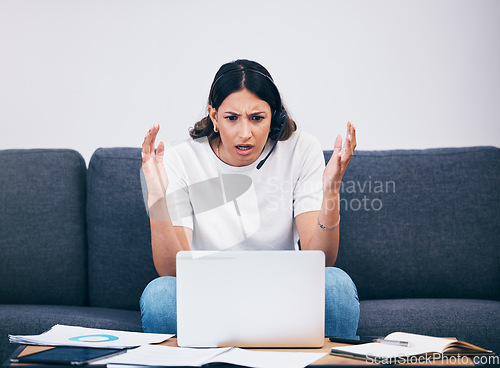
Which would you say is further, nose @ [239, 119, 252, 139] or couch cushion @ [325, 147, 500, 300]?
couch cushion @ [325, 147, 500, 300]

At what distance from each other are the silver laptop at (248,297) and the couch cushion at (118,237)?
0.97 metres

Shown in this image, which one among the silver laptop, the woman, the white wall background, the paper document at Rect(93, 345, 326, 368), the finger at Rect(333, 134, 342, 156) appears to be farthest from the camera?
the white wall background

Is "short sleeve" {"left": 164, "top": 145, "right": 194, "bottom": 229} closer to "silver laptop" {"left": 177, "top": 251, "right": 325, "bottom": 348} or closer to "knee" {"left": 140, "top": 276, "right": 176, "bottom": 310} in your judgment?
"knee" {"left": 140, "top": 276, "right": 176, "bottom": 310}

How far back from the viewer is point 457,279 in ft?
6.25

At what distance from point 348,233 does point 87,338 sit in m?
1.15

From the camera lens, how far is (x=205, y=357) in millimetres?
878

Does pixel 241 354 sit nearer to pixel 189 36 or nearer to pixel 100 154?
pixel 100 154

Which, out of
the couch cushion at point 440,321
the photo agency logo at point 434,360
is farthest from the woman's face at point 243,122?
the photo agency logo at point 434,360

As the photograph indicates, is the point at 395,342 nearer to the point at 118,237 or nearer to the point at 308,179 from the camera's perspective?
the point at 308,179

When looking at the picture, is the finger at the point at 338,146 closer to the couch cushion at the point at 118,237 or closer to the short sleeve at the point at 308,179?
the short sleeve at the point at 308,179

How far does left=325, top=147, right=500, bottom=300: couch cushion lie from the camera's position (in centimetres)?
191

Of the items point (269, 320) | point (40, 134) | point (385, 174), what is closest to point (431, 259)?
point (385, 174)

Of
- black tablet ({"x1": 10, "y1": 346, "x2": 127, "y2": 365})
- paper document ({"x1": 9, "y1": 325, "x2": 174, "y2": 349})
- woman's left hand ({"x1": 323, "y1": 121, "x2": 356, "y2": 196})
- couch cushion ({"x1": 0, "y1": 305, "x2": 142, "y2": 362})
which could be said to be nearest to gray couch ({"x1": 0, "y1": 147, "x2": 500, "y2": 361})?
couch cushion ({"x1": 0, "y1": 305, "x2": 142, "y2": 362})

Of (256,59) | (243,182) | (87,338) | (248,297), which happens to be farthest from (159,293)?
(256,59)
